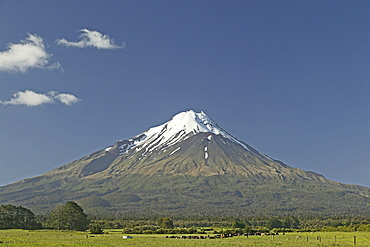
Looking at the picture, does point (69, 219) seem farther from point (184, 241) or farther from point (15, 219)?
point (184, 241)

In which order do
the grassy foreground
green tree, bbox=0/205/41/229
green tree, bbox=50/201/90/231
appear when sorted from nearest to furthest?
the grassy foreground, green tree, bbox=0/205/41/229, green tree, bbox=50/201/90/231

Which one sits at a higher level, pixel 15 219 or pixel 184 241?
pixel 15 219

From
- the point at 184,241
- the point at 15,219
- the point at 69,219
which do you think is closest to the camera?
the point at 184,241

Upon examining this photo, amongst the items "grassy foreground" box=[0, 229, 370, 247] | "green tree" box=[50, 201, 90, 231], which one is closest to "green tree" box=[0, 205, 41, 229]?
"green tree" box=[50, 201, 90, 231]

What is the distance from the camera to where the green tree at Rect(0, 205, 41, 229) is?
299 feet

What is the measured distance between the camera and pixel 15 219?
9300 cm

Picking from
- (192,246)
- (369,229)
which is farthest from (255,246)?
(369,229)

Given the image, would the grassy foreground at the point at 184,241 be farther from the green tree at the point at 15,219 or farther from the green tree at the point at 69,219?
the green tree at the point at 69,219

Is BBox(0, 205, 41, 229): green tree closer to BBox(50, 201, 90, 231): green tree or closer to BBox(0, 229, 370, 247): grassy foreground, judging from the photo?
BBox(50, 201, 90, 231): green tree

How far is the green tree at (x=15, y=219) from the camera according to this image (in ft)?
299

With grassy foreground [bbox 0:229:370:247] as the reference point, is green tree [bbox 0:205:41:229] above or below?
above

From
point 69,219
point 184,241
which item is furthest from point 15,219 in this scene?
point 184,241

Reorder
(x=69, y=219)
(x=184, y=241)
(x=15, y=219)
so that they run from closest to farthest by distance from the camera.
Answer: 1. (x=184, y=241)
2. (x=15, y=219)
3. (x=69, y=219)

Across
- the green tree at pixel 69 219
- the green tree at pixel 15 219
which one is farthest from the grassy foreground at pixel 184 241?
the green tree at pixel 69 219
